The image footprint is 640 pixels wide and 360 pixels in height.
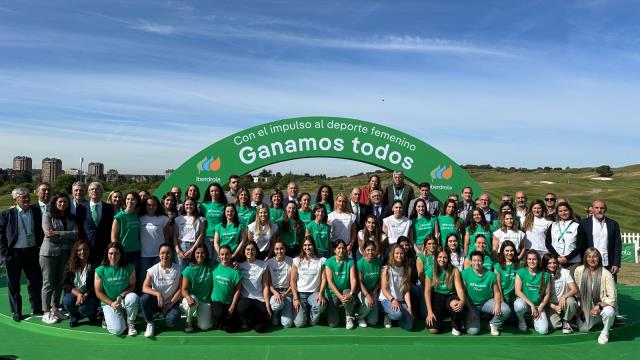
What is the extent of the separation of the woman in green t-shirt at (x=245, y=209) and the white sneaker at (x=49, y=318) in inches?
99.5

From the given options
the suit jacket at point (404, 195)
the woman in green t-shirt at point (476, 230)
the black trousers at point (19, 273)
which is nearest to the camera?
the black trousers at point (19, 273)

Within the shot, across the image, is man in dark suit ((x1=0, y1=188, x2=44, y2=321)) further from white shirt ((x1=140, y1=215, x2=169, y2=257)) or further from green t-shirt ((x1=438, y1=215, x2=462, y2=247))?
green t-shirt ((x1=438, y1=215, x2=462, y2=247))

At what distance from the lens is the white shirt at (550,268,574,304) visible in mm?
5844

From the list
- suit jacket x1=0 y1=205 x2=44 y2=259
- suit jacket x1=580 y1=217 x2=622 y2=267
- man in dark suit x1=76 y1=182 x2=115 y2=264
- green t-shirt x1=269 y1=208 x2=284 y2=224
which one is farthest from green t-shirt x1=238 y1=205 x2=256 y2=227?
suit jacket x1=580 y1=217 x2=622 y2=267

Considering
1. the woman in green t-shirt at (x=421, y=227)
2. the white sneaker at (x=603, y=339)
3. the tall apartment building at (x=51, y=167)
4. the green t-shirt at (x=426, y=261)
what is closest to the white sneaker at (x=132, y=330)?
the green t-shirt at (x=426, y=261)

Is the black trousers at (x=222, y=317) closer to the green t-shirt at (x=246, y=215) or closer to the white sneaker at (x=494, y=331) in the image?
the green t-shirt at (x=246, y=215)

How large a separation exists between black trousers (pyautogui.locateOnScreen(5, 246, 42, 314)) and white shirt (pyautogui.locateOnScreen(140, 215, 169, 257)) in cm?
134

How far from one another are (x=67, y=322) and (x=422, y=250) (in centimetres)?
453

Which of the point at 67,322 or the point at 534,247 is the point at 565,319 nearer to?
the point at 534,247

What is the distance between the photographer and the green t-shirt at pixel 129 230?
600 cm

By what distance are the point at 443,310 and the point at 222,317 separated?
8.58 feet

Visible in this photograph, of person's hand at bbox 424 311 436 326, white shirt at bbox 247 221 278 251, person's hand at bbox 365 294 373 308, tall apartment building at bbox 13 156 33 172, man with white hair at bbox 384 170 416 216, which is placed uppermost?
tall apartment building at bbox 13 156 33 172

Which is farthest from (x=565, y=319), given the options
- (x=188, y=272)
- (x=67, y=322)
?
(x=67, y=322)

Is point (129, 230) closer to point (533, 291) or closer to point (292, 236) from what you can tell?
point (292, 236)
